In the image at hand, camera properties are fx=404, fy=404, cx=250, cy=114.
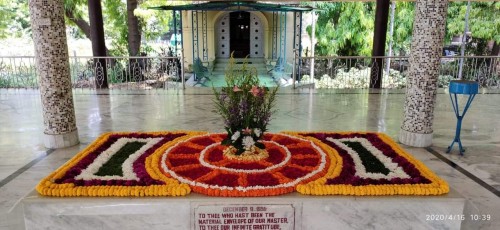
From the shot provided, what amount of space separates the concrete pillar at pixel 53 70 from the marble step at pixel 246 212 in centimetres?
192

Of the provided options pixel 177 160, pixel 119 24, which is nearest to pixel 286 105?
pixel 177 160

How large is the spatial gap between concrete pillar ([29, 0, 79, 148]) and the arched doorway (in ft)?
36.5

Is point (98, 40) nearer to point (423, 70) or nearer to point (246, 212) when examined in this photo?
point (423, 70)

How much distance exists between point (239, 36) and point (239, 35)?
4cm

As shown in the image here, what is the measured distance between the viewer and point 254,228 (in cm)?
299

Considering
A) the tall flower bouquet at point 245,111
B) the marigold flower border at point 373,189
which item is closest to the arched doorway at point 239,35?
the tall flower bouquet at point 245,111

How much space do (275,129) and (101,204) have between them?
3059 millimetres

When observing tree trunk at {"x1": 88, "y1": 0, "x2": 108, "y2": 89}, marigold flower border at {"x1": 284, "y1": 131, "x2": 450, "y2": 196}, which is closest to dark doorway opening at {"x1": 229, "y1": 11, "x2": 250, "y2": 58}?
tree trunk at {"x1": 88, "y1": 0, "x2": 108, "y2": 89}

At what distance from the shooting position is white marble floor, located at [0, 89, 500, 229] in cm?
376

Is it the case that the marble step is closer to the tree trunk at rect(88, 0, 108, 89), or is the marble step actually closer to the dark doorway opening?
the tree trunk at rect(88, 0, 108, 89)

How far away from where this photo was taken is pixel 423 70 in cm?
465

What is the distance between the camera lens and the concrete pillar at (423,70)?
14.8ft

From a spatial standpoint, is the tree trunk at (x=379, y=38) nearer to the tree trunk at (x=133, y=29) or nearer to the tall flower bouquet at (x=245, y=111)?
the tall flower bouquet at (x=245, y=111)
